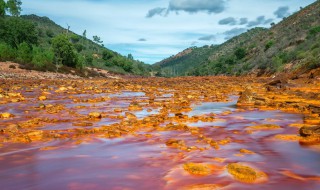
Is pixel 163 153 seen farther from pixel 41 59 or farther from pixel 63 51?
pixel 63 51

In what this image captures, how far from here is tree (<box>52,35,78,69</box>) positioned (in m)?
51.1

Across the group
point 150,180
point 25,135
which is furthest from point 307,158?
point 25,135

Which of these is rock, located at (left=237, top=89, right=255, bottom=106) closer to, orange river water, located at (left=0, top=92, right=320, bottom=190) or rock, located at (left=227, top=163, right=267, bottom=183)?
orange river water, located at (left=0, top=92, right=320, bottom=190)

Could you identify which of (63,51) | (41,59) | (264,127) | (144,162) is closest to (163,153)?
(144,162)

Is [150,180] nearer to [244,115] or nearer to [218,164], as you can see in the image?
[218,164]

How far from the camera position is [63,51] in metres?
51.4

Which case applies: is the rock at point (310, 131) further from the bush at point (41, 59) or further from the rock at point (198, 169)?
the bush at point (41, 59)

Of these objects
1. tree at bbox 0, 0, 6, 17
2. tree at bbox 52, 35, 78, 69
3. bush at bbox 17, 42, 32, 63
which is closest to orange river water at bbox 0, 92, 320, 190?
bush at bbox 17, 42, 32, 63

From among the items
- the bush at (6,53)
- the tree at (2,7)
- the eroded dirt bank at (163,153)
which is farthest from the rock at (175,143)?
the tree at (2,7)

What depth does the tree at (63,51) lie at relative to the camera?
5112 centimetres

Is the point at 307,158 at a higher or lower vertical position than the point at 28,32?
lower

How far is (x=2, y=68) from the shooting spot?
33.9 meters

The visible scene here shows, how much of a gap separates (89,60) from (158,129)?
78450 mm

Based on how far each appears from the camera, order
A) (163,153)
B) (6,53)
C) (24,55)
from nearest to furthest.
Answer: (163,153)
(6,53)
(24,55)
